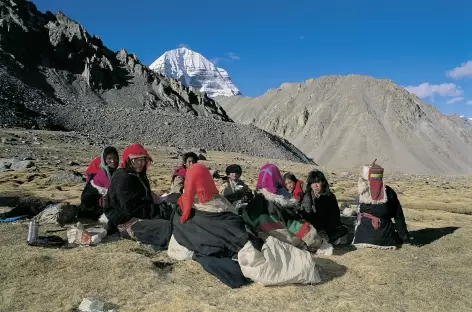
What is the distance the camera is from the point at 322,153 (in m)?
110

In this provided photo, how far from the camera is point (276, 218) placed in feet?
20.3

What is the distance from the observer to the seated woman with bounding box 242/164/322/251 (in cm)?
590

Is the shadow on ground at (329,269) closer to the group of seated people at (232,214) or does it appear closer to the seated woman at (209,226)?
the group of seated people at (232,214)

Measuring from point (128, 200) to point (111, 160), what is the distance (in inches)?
74.7

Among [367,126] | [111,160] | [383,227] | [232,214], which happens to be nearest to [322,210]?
A: [383,227]

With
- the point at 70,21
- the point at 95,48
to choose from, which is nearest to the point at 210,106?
the point at 95,48

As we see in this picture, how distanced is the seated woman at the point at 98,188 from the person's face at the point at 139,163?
140 centimetres

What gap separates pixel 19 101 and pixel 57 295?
183ft

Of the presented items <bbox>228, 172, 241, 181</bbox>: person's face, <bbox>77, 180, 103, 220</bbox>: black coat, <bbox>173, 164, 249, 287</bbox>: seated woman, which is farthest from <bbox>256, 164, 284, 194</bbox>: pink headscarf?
<bbox>77, 180, 103, 220</bbox>: black coat

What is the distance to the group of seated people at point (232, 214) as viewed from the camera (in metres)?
5.29

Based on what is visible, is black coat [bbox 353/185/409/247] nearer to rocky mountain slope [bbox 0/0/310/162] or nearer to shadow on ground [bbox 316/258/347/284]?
shadow on ground [bbox 316/258/347/284]

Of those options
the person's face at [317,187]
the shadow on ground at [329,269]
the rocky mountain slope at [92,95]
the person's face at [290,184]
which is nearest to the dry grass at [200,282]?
the shadow on ground at [329,269]

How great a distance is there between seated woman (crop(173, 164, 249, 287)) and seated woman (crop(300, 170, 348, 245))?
6.99 feet

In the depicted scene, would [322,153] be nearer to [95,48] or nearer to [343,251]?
[95,48]
